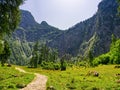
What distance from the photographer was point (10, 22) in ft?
141

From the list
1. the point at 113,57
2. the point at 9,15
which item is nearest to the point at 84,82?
the point at 9,15

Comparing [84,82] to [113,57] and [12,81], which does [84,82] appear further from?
[113,57]

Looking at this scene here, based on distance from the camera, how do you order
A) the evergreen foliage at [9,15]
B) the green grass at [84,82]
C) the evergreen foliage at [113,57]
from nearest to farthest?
the green grass at [84,82]
the evergreen foliage at [9,15]
the evergreen foliage at [113,57]

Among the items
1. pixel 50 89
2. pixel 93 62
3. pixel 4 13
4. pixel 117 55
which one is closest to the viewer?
pixel 50 89

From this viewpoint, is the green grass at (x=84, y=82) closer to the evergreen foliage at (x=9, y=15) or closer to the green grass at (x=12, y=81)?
the green grass at (x=12, y=81)

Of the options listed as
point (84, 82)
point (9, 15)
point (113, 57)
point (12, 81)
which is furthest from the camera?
point (113, 57)

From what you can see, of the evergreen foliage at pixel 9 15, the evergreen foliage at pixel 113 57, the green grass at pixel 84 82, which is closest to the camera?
the green grass at pixel 84 82

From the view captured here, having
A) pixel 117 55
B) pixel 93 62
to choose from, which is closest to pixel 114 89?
pixel 117 55

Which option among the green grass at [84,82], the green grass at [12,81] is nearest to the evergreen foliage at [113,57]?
the green grass at [84,82]

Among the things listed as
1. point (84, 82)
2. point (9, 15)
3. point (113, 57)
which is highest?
point (9, 15)

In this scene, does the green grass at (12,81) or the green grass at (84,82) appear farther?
the green grass at (84,82)

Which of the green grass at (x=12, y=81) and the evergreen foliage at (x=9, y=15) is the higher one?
the evergreen foliage at (x=9, y=15)

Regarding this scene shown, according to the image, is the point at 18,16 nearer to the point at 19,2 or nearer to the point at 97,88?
the point at 19,2

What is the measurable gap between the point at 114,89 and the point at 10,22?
17752 millimetres
